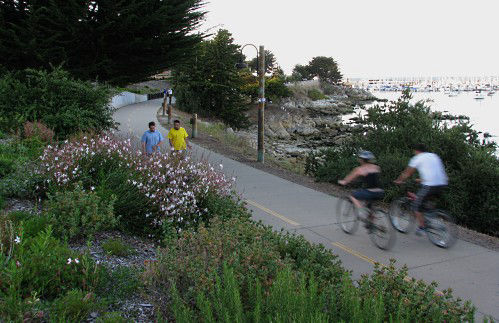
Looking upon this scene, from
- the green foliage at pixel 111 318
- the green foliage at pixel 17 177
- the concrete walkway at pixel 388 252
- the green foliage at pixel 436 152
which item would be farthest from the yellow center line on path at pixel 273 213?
the green foliage at pixel 111 318

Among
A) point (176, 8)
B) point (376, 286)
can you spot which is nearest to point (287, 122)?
point (176, 8)

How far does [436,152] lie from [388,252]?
5.69 meters

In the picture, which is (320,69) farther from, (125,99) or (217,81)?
(217,81)

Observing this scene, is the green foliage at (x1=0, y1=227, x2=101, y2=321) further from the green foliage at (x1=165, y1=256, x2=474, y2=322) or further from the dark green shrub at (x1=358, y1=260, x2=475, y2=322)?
the dark green shrub at (x1=358, y1=260, x2=475, y2=322)

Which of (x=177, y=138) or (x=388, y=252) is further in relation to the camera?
(x=177, y=138)

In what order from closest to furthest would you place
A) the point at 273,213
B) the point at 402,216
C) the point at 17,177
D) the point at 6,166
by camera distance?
the point at 17,177, the point at 6,166, the point at 402,216, the point at 273,213

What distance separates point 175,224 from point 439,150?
27.3 ft

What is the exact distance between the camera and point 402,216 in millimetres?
8984

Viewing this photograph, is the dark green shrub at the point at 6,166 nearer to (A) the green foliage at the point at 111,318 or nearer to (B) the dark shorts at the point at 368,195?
(A) the green foliage at the point at 111,318

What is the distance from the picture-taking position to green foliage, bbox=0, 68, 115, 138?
1498 centimetres

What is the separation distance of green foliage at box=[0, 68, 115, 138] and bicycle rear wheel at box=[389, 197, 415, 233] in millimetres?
9945

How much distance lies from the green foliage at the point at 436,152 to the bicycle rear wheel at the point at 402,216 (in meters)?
2.82

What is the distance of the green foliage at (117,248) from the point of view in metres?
5.93

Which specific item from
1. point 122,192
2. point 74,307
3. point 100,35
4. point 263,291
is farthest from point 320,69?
point 74,307
